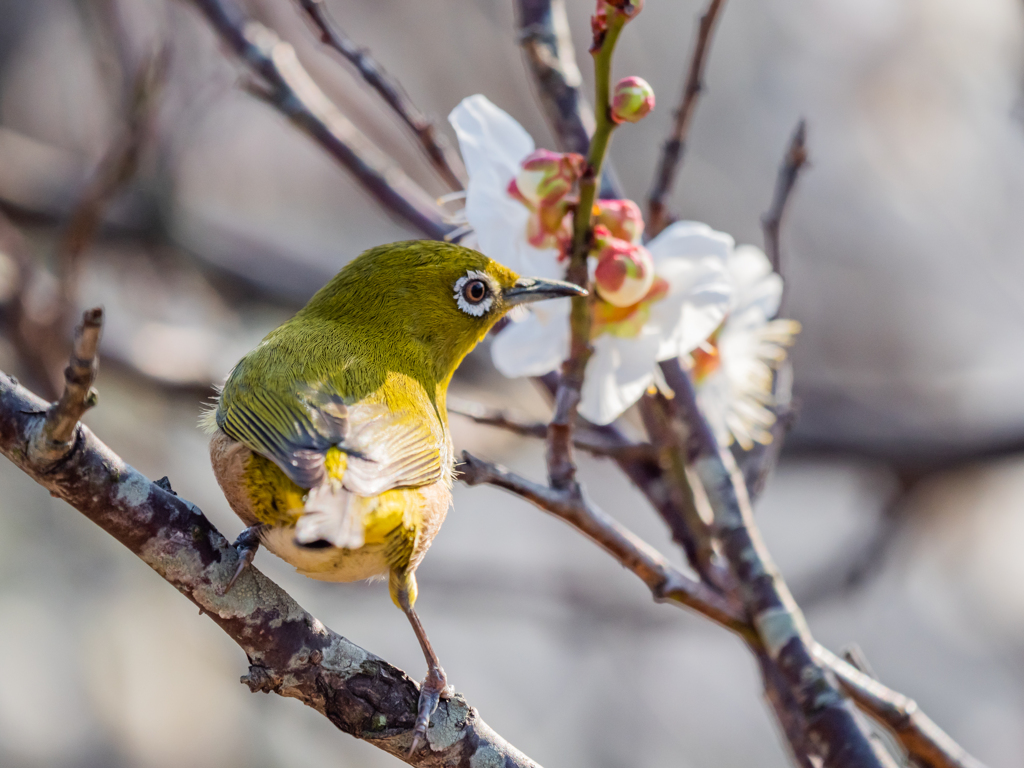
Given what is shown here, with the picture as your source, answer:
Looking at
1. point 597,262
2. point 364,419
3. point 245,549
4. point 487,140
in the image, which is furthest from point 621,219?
point 245,549

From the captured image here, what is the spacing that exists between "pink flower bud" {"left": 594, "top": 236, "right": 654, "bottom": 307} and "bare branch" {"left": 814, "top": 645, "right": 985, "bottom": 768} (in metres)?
0.92

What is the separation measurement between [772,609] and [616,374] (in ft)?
2.17

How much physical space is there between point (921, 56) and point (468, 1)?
3.93 metres

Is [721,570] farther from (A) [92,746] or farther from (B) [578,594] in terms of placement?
(A) [92,746]

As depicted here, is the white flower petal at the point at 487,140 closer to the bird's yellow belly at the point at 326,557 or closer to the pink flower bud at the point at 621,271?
the pink flower bud at the point at 621,271

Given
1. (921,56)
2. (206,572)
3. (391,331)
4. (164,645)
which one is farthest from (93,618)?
(921,56)

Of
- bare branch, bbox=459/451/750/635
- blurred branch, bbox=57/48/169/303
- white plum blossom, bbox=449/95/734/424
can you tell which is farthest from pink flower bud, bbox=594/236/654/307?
blurred branch, bbox=57/48/169/303

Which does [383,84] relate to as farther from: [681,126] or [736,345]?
[736,345]

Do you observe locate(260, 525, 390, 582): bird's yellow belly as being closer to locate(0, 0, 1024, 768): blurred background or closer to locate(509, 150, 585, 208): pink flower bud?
locate(509, 150, 585, 208): pink flower bud

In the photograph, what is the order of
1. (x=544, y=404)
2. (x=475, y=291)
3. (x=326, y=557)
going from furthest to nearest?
(x=544, y=404) < (x=475, y=291) < (x=326, y=557)

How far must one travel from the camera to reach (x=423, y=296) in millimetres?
2594

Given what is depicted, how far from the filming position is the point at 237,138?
8.99 meters

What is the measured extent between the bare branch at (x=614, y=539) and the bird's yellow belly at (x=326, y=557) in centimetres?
24

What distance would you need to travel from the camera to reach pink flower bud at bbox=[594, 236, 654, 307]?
2.05m
